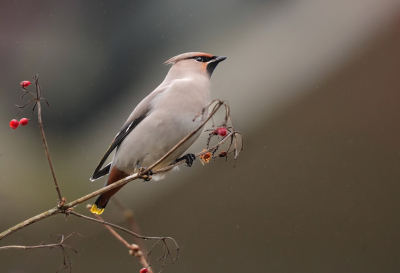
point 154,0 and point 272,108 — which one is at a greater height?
point 154,0

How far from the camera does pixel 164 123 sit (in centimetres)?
149

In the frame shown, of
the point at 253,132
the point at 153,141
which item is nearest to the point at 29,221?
→ the point at 153,141

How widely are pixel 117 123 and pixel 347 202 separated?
5.66 ft

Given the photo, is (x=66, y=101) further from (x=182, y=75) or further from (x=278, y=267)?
(x=278, y=267)

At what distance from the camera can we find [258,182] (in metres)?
2.94

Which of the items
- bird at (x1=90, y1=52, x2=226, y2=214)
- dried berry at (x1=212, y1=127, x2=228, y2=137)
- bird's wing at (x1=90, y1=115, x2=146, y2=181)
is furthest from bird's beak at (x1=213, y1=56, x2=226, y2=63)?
dried berry at (x1=212, y1=127, x2=228, y2=137)

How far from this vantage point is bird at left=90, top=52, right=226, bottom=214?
1.45 m

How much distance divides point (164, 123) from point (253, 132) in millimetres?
1308

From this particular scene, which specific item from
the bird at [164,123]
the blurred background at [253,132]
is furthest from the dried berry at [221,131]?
the blurred background at [253,132]

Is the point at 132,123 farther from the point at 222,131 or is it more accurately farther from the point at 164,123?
the point at 222,131

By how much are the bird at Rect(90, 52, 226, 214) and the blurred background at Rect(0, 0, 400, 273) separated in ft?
3.40

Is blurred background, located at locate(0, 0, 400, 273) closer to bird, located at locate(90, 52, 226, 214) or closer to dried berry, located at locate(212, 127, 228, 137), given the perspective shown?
bird, located at locate(90, 52, 226, 214)

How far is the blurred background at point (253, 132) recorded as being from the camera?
9.11 ft

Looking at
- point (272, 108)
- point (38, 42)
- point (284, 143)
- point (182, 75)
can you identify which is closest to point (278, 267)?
point (284, 143)
